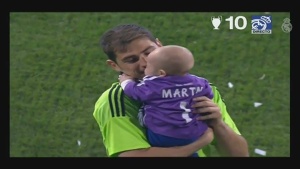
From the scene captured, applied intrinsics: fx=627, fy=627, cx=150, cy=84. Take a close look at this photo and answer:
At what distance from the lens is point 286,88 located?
6543mm

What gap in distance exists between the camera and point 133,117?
128 inches

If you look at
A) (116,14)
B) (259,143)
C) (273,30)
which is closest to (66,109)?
(116,14)

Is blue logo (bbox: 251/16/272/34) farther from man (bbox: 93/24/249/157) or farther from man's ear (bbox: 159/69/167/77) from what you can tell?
man's ear (bbox: 159/69/167/77)

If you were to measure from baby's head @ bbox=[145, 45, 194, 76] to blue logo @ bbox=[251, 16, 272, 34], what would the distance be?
3.25 metres

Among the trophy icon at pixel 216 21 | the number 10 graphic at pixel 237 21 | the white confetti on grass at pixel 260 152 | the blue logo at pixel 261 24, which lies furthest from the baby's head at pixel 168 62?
the trophy icon at pixel 216 21

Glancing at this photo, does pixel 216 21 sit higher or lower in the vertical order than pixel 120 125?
higher

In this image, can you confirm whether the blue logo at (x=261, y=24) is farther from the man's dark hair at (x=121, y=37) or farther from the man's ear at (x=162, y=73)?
the man's ear at (x=162, y=73)

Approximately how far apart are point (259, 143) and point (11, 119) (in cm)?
249

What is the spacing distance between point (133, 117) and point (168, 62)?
1.11 feet

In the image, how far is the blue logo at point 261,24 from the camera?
21.0 feet

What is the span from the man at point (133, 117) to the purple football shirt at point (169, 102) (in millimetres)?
54

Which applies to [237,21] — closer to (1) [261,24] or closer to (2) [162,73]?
(1) [261,24]

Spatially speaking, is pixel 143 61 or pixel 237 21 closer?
pixel 143 61

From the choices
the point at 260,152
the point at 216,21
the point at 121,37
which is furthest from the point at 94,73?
the point at 121,37
